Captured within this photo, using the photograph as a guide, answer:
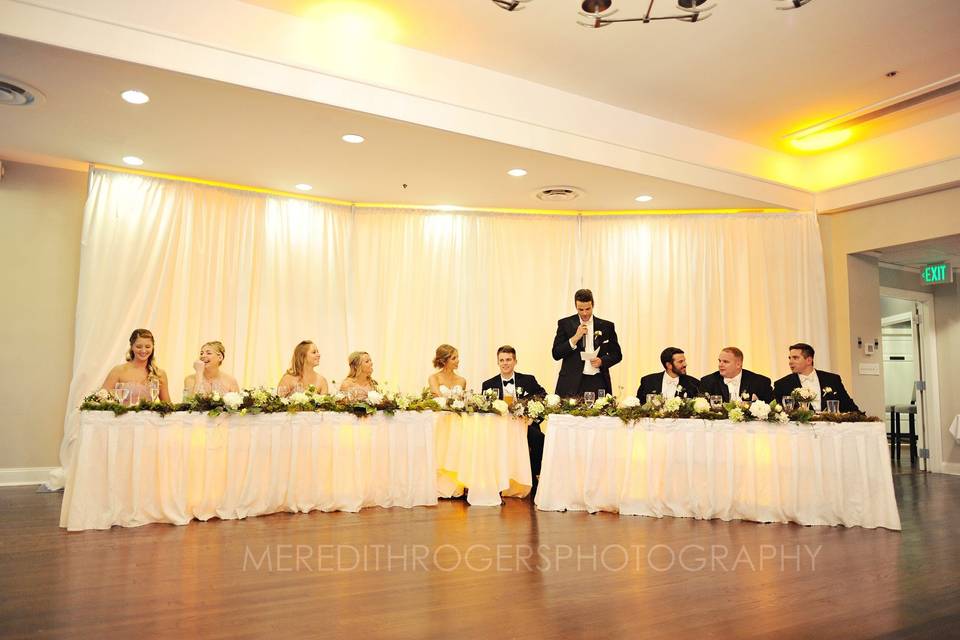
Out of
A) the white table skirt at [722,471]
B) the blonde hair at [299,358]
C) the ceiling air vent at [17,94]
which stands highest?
the ceiling air vent at [17,94]

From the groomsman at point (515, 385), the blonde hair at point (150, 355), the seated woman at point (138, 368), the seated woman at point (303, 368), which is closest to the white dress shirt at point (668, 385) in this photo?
the groomsman at point (515, 385)

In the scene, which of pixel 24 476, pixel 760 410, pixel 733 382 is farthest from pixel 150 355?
pixel 733 382

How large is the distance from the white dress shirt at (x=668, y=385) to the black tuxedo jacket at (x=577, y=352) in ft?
2.43

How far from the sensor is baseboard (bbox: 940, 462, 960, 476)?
1050 centimetres

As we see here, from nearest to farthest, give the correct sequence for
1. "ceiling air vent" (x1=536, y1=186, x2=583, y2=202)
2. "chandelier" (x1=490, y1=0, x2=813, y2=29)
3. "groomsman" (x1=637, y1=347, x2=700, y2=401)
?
1. "chandelier" (x1=490, y1=0, x2=813, y2=29)
2. "groomsman" (x1=637, y1=347, x2=700, y2=401)
3. "ceiling air vent" (x1=536, y1=186, x2=583, y2=202)

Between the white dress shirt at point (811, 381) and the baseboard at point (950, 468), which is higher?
the white dress shirt at point (811, 381)

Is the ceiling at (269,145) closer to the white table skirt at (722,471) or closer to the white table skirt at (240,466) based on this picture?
the white table skirt at (240,466)

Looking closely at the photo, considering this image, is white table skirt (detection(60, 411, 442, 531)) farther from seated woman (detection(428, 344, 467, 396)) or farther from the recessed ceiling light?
the recessed ceiling light

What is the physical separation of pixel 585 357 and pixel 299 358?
10.8 feet

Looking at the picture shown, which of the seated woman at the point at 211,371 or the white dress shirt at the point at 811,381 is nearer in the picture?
the seated woman at the point at 211,371

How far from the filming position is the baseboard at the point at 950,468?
1050cm

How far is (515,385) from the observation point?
8438 millimetres

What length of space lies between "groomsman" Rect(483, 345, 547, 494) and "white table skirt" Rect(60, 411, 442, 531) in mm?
1543

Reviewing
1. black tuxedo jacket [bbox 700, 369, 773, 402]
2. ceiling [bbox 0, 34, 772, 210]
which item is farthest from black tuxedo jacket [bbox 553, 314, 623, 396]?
ceiling [bbox 0, 34, 772, 210]
